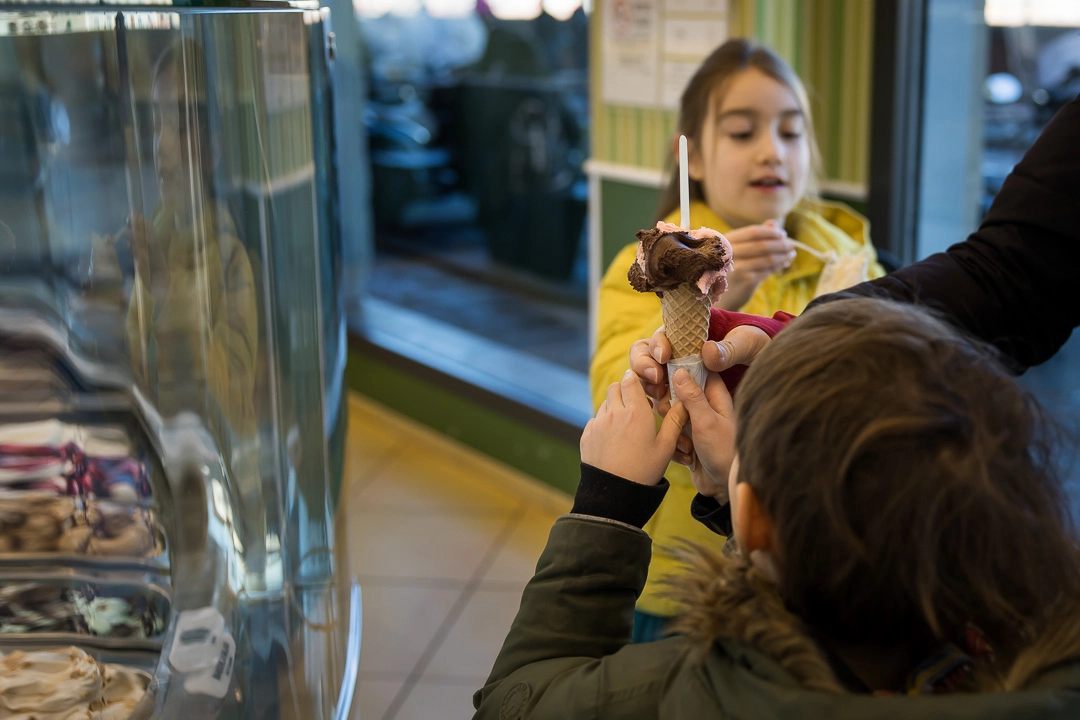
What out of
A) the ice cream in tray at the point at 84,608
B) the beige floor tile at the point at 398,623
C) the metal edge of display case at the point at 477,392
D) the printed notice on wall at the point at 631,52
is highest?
the printed notice on wall at the point at 631,52

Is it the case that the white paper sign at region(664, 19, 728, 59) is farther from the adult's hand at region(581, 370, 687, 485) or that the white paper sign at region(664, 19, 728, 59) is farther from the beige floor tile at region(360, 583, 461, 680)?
the adult's hand at region(581, 370, 687, 485)

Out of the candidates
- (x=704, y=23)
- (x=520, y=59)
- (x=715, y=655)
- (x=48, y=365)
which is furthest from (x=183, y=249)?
(x=520, y=59)

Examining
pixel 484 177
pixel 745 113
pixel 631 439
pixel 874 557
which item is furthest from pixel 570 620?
pixel 484 177

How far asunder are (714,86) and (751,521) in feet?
3.50

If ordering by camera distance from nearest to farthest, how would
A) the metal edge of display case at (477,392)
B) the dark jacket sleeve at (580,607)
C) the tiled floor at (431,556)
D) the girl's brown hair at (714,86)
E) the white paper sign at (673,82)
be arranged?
the dark jacket sleeve at (580,607), the girl's brown hair at (714,86), the tiled floor at (431,556), the white paper sign at (673,82), the metal edge of display case at (477,392)

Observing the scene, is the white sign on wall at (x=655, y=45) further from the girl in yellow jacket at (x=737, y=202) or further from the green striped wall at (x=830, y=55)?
the girl in yellow jacket at (x=737, y=202)

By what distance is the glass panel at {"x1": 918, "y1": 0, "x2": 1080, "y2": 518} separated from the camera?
238 centimetres

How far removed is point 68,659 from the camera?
3.91ft

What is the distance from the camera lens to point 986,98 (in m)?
2.54

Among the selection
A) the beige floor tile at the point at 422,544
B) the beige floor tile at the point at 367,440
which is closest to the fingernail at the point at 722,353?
the beige floor tile at the point at 422,544

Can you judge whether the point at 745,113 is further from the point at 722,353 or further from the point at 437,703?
the point at 437,703

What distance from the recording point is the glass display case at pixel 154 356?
1.14 meters

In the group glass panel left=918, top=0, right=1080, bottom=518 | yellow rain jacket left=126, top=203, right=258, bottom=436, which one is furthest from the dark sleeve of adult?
glass panel left=918, top=0, right=1080, bottom=518

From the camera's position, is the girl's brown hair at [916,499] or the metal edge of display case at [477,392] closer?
the girl's brown hair at [916,499]
